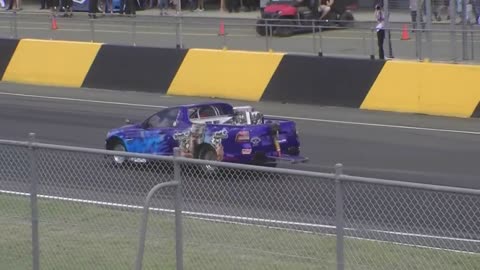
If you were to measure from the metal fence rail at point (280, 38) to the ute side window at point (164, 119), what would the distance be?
24.4 feet

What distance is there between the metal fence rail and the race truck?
274 inches

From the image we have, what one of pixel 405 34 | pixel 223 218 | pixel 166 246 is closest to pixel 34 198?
pixel 166 246

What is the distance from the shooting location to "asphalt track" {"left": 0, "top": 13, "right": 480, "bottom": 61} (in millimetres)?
23875

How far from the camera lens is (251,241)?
804cm

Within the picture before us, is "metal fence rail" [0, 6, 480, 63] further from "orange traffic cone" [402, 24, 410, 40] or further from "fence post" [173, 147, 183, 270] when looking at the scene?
"fence post" [173, 147, 183, 270]

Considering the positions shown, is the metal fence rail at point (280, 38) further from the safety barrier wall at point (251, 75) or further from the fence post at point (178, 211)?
the fence post at point (178, 211)

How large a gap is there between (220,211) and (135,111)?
1664cm

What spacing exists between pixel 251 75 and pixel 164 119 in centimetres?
775

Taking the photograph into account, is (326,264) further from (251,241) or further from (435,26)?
(435,26)

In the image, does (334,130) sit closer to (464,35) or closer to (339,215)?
(464,35)

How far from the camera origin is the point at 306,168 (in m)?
17.7

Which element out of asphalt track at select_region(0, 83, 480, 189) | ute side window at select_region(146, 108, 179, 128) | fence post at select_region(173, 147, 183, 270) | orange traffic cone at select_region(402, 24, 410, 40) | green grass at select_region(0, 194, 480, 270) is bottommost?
asphalt track at select_region(0, 83, 480, 189)

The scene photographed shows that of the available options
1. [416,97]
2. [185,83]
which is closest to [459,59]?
[416,97]

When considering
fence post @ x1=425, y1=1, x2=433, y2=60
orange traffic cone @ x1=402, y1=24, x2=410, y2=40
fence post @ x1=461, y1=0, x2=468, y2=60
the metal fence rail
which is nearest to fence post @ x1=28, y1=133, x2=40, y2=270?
the metal fence rail
